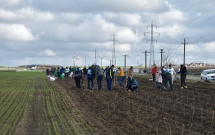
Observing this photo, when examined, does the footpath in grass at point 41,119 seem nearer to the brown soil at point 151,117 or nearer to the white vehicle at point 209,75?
the brown soil at point 151,117

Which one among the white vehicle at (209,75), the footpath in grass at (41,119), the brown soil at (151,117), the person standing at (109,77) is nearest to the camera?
the brown soil at (151,117)

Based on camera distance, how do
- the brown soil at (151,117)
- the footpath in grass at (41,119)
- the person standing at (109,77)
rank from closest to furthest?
the brown soil at (151,117) → the footpath in grass at (41,119) → the person standing at (109,77)

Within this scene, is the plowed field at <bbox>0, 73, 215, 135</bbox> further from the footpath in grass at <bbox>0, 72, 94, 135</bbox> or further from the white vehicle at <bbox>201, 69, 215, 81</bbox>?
the white vehicle at <bbox>201, 69, 215, 81</bbox>

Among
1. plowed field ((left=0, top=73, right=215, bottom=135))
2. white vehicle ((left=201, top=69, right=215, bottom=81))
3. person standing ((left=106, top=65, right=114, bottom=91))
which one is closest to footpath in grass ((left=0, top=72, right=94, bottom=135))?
plowed field ((left=0, top=73, right=215, bottom=135))

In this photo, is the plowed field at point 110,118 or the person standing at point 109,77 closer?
the plowed field at point 110,118

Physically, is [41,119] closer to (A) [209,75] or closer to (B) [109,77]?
(B) [109,77]

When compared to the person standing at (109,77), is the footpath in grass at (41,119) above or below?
below

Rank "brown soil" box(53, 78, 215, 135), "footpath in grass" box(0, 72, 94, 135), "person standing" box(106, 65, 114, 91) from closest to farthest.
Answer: "brown soil" box(53, 78, 215, 135) → "footpath in grass" box(0, 72, 94, 135) → "person standing" box(106, 65, 114, 91)

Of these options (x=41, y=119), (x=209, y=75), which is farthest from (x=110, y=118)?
(x=209, y=75)

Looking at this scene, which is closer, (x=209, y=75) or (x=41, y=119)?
(x=41, y=119)

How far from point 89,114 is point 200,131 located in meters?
5.45

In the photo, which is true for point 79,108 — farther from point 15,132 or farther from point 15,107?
point 15,132

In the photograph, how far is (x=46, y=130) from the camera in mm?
12695

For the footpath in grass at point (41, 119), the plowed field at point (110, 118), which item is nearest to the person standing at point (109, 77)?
the plowed field at point (110, 118)
